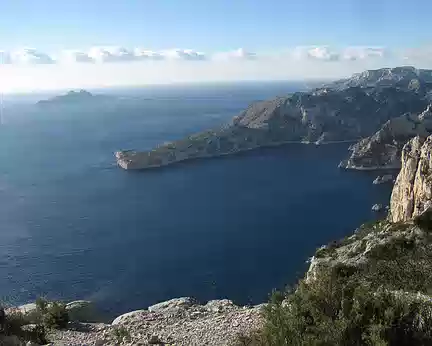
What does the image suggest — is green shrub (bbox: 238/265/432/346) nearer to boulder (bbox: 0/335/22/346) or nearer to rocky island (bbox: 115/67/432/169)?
boulder (bbox: 0/335/22/346)

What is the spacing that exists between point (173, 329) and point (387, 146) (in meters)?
104

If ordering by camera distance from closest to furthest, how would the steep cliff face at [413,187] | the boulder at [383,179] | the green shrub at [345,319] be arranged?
the green shrub at [345,319]
the steep cliff face at [413,187]
the boulder at [383,179]

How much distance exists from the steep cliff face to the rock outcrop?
65021 mm

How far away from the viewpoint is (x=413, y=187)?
3697 cm

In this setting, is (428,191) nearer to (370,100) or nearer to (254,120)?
(254,120)

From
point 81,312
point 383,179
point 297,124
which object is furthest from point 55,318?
point 297,124

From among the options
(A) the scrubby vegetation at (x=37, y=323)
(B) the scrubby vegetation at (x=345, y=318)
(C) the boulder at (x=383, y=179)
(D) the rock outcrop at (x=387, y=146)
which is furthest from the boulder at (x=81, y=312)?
(D) the rock outcrop at (x=387, y=146)

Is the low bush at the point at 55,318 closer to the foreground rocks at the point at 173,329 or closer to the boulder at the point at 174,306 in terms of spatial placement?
the foreground rocks at the point at 173,329

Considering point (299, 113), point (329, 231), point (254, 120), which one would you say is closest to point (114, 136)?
point (254, 120)

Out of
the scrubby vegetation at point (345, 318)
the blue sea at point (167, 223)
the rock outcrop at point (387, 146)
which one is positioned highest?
the scrubby vegetation at point (345, 318)

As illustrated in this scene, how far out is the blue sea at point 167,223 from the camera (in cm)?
4853

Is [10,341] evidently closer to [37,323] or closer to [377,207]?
[37,323]

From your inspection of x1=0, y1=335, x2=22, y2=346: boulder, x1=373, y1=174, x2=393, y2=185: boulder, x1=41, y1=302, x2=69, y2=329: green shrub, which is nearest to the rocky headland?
x1=41, y1=302, x2=69, y2=329: green shrub

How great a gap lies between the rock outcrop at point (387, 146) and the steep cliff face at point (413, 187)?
65021 millimetres
